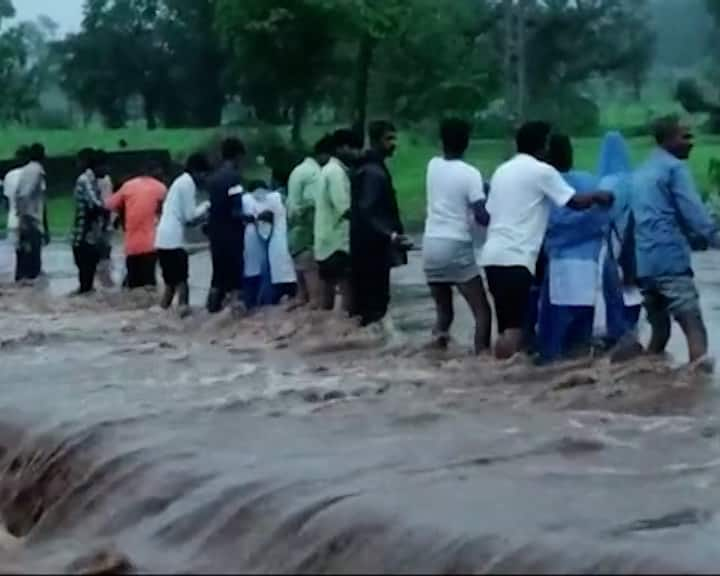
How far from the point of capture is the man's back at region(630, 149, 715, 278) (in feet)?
38.6

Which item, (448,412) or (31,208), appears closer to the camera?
(448,412)

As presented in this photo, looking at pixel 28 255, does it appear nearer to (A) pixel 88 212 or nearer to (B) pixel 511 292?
(A) pixel 88 212

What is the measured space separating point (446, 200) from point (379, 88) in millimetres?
41047

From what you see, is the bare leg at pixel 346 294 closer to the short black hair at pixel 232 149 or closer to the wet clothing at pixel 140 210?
the short black hair at pixel 232 149

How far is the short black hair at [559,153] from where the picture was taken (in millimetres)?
12602

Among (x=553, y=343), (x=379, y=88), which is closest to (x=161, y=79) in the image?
(x=379, y=88)

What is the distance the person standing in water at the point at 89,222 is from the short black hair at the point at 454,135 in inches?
288

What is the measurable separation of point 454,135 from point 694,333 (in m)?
1.93

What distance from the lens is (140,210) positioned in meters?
18.6

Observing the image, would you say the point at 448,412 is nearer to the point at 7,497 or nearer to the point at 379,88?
the point at 7,497

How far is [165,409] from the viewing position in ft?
36.0

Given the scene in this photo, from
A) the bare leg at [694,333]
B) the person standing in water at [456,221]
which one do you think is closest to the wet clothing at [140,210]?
the person standing in water at [456,221]

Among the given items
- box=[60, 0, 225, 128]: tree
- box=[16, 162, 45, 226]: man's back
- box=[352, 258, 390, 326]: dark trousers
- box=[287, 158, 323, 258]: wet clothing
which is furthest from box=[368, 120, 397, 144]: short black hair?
box=[60, 0, 225, 128]: tree

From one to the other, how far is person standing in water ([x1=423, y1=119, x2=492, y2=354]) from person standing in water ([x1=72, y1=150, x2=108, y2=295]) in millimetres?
7229
